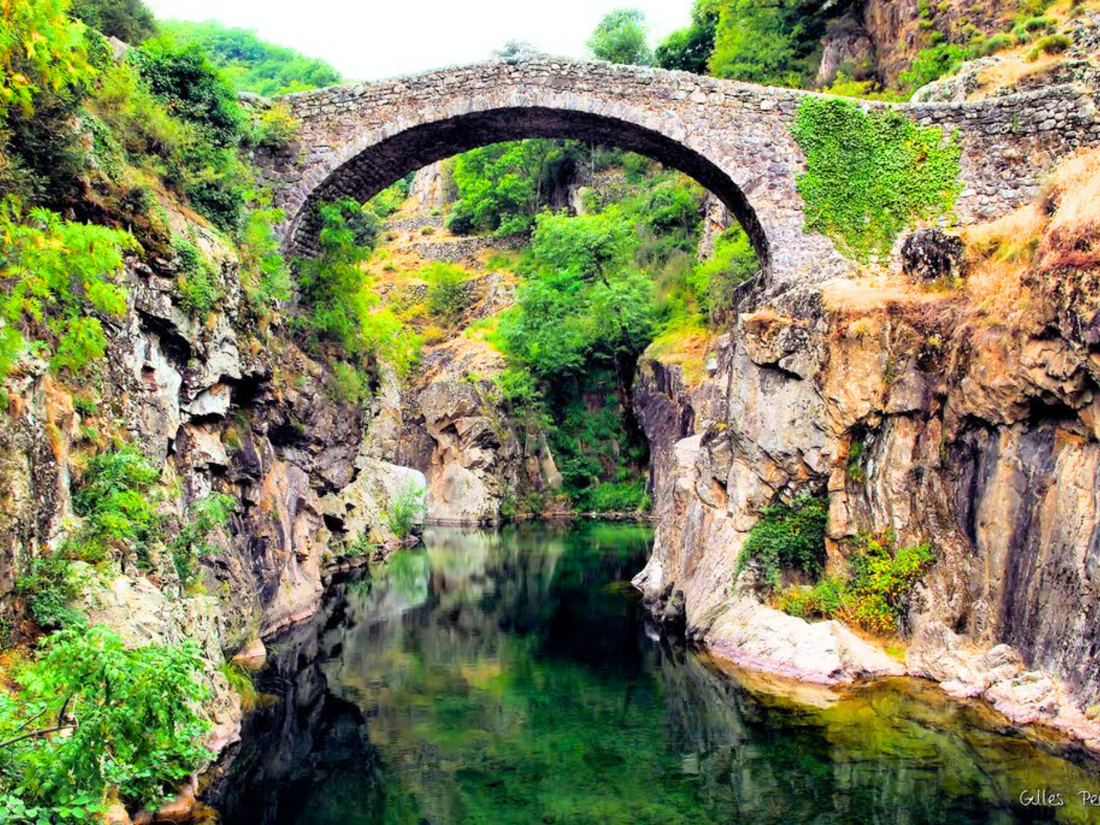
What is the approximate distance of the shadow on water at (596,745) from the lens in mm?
7281

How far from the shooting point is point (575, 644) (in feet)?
45.1

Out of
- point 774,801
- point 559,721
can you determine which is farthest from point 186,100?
point 774,801

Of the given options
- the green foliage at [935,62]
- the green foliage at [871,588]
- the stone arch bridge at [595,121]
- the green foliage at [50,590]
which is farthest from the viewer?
the green foliage at [935,62]

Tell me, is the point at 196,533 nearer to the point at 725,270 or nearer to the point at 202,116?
the point at 202,116

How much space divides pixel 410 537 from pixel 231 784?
65.1 feet

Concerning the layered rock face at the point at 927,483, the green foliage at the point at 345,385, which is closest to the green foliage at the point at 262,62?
the green foliage at the point at 345,385

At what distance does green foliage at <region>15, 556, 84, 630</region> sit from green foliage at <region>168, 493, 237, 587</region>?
2539mm

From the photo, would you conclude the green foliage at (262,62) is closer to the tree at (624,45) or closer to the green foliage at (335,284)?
the tree at (624,45)

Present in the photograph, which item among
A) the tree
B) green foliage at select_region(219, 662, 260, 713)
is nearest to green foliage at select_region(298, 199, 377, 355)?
green foliage at select_region(219, 662, 260, 713)

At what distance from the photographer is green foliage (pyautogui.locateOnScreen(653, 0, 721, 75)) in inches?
1660

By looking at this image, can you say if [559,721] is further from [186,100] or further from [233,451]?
[186,100]

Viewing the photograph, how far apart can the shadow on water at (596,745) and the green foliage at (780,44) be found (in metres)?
25.5

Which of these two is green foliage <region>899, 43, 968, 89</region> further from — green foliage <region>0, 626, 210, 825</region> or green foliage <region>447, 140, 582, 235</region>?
green foliage <region>447, 140, 582, 235</region>

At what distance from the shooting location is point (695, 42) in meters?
43.0
